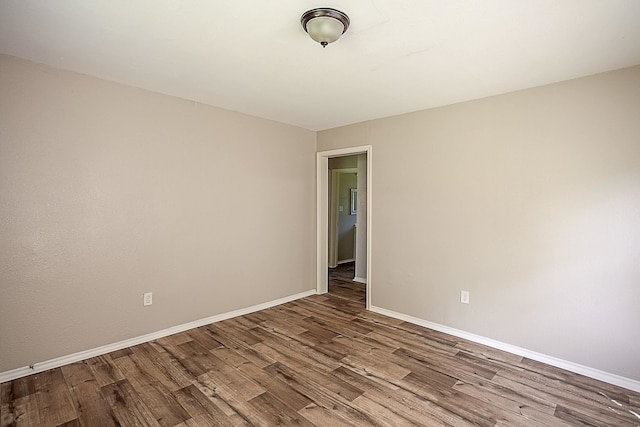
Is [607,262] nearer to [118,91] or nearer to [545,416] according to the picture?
[545,416]

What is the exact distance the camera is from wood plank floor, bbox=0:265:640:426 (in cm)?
190

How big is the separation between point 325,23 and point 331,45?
1.13 ft

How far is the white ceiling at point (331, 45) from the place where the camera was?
1638 mm

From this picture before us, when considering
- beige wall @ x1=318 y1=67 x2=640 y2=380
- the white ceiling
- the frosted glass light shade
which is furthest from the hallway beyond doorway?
the frosted glass light shade

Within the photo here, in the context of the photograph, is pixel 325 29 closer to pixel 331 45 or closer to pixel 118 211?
pixel 331 45

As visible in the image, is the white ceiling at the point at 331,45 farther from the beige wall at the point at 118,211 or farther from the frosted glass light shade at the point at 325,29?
the beige wall at the point at 118,211

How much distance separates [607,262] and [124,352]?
13.5ft

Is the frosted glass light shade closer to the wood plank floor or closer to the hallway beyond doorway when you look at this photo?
the wood plank floor

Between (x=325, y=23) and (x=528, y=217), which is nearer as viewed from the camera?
(x=325, y=23)

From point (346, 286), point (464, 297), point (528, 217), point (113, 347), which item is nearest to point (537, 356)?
point (464, 297)

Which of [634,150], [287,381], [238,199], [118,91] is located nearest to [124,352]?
[287,381]

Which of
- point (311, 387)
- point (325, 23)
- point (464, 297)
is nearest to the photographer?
point (325, 23)

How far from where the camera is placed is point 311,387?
222 centimetres

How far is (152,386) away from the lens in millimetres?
2199
